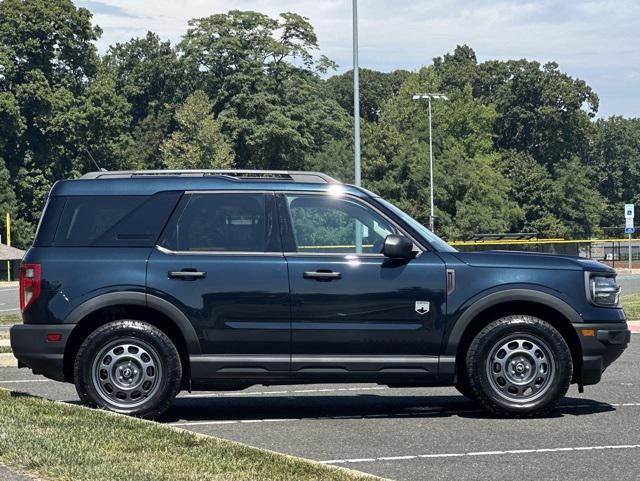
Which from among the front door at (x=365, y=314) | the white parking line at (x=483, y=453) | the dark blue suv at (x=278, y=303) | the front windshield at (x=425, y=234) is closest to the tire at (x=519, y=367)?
the dark blue suv at (x=278, y=303)

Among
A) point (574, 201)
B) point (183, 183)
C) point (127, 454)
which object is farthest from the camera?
point (574, 201)

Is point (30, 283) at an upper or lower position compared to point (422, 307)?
upper

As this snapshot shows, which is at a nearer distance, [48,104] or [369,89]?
[48,104]

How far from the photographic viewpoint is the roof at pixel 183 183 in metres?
9.86

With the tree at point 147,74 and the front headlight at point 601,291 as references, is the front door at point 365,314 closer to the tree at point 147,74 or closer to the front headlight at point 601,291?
the front headlight at point 601,291

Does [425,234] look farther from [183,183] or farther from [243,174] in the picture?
[183,183]

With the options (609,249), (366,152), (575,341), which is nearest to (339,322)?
(575,341)

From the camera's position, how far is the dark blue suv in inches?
375

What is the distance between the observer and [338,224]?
32.3 feet

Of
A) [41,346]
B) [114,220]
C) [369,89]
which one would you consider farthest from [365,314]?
[369,89]

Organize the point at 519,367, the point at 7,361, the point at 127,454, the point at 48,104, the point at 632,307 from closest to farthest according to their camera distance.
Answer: the point at 127,454 → the point at 519,367 → the point at 7,361 → the point at 632,307 → the point at 48,104

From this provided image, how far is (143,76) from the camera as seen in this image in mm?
99375

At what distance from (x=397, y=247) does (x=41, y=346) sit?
291 cm

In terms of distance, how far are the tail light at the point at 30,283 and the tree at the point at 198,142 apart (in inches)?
2585
